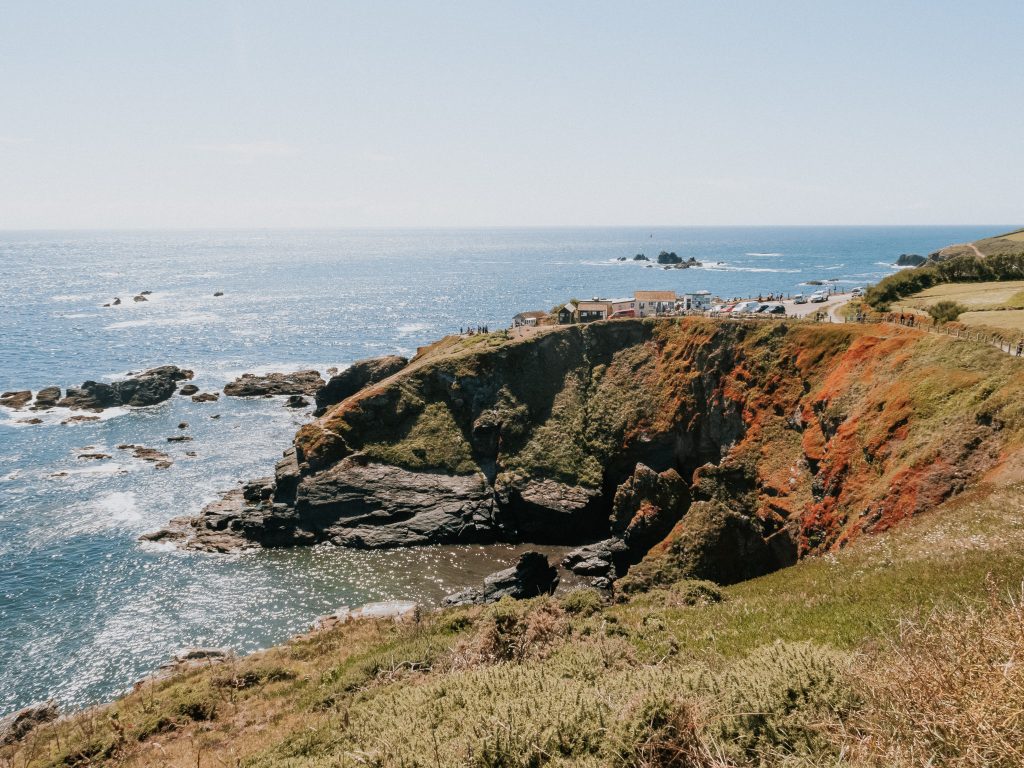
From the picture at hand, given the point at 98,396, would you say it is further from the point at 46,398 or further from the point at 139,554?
the point at 139,554

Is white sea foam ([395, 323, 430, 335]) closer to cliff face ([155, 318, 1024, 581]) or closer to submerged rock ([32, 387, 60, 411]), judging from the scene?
cliff face ([155, 318, 1024, 581])

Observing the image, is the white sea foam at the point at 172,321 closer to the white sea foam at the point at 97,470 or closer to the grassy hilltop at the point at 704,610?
the white sea foam at the point at 97,470

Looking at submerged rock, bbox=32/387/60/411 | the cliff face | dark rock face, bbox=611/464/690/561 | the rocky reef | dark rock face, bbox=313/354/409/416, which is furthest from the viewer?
the rocky reef

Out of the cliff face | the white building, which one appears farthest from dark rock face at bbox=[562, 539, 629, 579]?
the white building

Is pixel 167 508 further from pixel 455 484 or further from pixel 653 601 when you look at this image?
pixel 653 601

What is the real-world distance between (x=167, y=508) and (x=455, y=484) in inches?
1117

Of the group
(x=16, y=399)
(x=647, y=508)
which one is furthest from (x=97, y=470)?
(x=647, y=508)

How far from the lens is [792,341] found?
53000mm

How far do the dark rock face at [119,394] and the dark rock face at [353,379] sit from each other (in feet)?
88.7

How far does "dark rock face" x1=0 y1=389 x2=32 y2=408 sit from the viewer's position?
87.9m

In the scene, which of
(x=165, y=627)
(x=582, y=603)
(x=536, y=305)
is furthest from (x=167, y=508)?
(x=536, y=305)

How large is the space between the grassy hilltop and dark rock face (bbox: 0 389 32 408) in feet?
192

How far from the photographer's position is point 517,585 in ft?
139

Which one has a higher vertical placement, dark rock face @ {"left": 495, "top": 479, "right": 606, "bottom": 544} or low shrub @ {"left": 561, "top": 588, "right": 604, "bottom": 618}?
low shrub @ {"left": 561, "top": 588, "right": 604, "bottom": 618}
